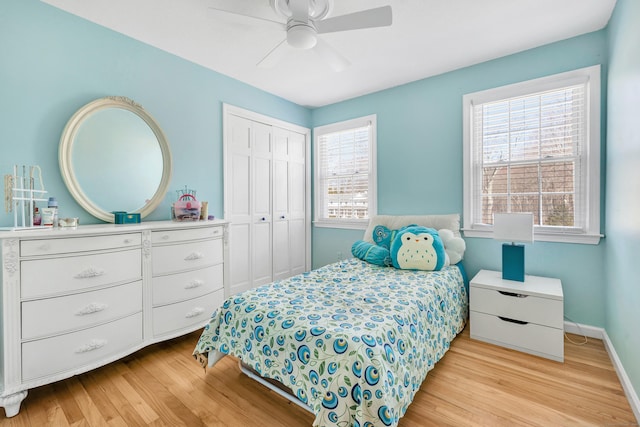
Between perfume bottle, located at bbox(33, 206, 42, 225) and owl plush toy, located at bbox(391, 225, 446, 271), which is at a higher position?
perfume bottle, located at bbox(33, 206, 42, 225)

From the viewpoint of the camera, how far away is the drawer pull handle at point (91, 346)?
183cm

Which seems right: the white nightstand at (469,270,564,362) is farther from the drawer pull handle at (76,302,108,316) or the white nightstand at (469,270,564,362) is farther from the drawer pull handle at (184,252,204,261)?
the drawer pull handle at (76,302,108,316)

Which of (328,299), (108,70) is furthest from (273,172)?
(328,299)

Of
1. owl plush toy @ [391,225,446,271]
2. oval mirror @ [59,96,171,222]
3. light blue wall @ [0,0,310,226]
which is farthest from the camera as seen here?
owl plush toy @ [391,225,446,271]

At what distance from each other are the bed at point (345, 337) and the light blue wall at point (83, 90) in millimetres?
1547

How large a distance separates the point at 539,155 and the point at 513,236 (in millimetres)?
880

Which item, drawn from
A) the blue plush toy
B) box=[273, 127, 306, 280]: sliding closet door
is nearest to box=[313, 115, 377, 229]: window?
box=[273, 127, 306, 280]: sliding closet door

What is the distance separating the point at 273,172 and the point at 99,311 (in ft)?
7.73

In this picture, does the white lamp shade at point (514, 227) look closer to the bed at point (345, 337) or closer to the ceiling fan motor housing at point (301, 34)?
the bed at point (345, 337)

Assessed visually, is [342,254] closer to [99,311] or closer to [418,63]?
[418,63]

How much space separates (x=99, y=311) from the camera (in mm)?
1910

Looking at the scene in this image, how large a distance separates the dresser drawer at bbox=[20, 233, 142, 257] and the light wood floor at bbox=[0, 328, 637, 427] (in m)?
0.90

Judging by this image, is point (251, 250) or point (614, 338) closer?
point (614, 338)

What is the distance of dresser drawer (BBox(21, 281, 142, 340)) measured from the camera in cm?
167
